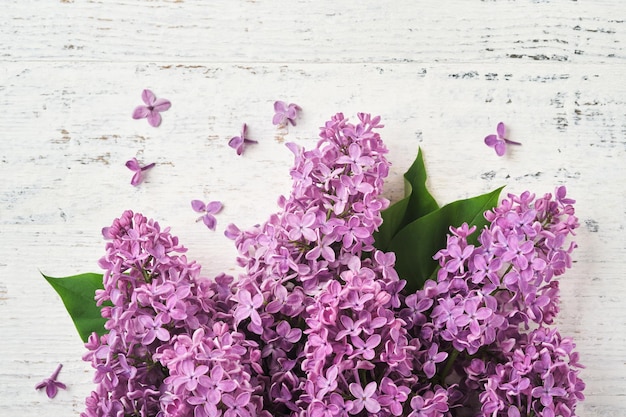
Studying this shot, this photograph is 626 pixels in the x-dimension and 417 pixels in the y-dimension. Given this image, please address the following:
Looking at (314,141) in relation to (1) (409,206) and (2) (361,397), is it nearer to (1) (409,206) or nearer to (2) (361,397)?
(1) (409,206)

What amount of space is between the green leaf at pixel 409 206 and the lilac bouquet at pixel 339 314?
0.06 metres

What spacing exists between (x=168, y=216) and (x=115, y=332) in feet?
0.80

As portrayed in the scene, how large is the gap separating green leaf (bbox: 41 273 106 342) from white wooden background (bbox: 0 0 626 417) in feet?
0.14

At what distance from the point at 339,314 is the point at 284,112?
357 mm

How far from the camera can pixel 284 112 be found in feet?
3.37

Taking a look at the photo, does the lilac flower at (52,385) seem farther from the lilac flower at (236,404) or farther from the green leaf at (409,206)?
the green leaf at (409,206)

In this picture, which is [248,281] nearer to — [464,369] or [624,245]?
[464,369]

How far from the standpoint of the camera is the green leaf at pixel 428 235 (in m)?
0.97

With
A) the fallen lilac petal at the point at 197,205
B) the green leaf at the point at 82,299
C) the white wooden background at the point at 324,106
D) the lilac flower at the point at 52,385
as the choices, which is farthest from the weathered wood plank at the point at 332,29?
the lilac flower at the point at 52,385

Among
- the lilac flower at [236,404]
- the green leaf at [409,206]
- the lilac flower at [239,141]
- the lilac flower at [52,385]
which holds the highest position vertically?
the lilac flower at [239,141]

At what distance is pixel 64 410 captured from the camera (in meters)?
1.04

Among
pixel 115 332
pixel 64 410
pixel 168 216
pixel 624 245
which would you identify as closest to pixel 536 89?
pixel 624 245

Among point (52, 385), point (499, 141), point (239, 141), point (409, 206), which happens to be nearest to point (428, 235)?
point (409, 206)

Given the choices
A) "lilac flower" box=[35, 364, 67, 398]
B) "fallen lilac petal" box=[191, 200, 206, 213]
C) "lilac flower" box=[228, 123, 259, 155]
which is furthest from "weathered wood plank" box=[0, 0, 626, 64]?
"lilac flower" box=[35, 364, 67, 398]
